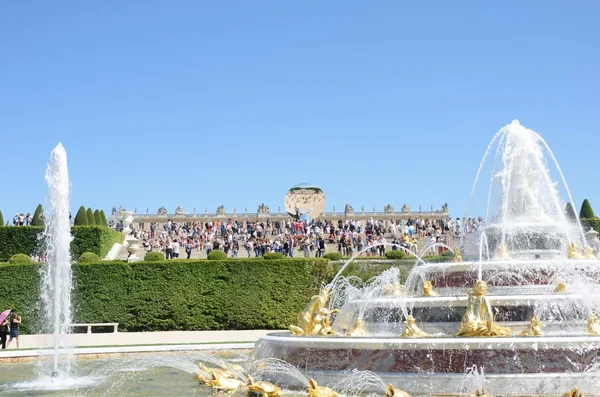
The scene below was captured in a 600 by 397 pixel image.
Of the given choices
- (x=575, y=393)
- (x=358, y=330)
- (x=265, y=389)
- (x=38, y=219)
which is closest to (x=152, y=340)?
(x=358, y=330)

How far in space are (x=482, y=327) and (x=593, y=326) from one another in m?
1.66

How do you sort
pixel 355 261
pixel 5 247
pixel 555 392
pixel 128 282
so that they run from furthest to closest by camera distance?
pixel 5 247 < pixel 355 261 < pixel 128 282 < pixel 555 392

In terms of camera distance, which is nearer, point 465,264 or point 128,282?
point 465,264

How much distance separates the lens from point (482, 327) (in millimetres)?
9812

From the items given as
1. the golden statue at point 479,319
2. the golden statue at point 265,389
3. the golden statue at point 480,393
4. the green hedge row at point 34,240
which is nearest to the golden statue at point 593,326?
the golden statue at point 479,319

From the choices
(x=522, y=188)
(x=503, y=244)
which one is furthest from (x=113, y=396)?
(x=522, y=188)

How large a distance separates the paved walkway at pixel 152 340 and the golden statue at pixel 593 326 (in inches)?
413

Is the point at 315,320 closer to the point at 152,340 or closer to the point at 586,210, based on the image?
the point at 152,340

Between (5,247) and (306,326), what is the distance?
30.0 metres

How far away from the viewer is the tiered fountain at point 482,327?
9.26m

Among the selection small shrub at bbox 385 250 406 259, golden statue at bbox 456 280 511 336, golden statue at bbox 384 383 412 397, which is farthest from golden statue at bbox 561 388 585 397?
small shrub at bbox 385 250 406 259

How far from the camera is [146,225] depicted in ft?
338

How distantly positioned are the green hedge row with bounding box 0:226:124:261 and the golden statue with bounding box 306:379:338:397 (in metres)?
28.9

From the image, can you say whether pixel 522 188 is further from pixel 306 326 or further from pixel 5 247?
pixel 5 247
